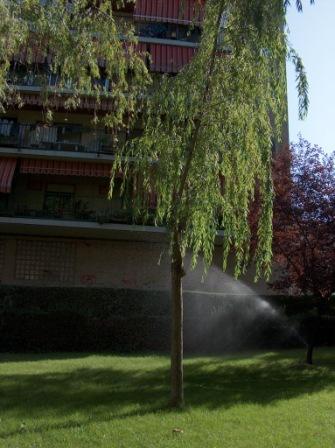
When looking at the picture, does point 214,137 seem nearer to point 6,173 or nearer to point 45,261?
point 6,173

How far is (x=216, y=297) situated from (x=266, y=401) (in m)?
9.97

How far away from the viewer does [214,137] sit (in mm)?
8203

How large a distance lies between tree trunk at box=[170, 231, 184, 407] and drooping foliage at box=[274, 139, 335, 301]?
6.09 metres

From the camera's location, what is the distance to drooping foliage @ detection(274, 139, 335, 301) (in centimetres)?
1392

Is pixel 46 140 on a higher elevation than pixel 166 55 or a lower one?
lower

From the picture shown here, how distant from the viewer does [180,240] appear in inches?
329

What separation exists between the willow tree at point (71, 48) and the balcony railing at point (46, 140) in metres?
15.2

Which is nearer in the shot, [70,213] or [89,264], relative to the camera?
[70,213]

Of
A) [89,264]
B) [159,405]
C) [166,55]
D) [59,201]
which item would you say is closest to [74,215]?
[59,201]

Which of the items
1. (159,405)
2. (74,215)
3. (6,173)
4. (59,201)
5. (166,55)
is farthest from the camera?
(166,55)

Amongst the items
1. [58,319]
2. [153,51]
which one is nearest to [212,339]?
[58,319]

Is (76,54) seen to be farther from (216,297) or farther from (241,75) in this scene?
(216,297)

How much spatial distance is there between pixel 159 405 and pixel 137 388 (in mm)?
1577

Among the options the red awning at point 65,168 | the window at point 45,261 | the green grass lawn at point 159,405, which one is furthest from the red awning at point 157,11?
the green grass lawn at point 159,405
